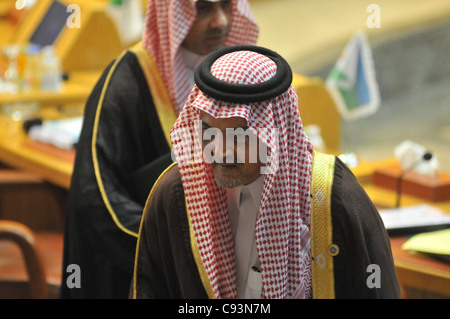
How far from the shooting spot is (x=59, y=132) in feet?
14.1

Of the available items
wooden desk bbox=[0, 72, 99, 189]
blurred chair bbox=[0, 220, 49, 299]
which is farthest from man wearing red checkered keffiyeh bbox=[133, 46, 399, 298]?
wooden desk bbox=[0, 72, 99, 189]

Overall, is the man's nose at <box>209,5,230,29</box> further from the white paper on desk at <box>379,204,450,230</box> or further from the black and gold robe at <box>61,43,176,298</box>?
the white paper on desk at <box>379,204,450,230</box>

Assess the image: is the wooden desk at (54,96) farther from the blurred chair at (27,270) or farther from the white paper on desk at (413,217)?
the white paper on desk at (413,217)

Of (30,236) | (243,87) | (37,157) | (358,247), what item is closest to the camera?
(243,87)

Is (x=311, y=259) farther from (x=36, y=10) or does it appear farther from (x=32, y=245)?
(x=36, y=10)

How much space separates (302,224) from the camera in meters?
2.04

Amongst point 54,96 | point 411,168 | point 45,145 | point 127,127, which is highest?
point 54,96

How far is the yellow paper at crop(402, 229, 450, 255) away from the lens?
9.66ft

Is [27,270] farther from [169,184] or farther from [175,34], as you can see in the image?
[169,184]

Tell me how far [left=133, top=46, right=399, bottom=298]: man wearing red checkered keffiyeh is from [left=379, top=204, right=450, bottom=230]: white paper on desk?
124cm

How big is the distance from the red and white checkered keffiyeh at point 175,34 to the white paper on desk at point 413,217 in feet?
2.85

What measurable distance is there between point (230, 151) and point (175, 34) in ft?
3.87

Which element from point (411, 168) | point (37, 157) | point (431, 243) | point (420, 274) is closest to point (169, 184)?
point (420, 274)
